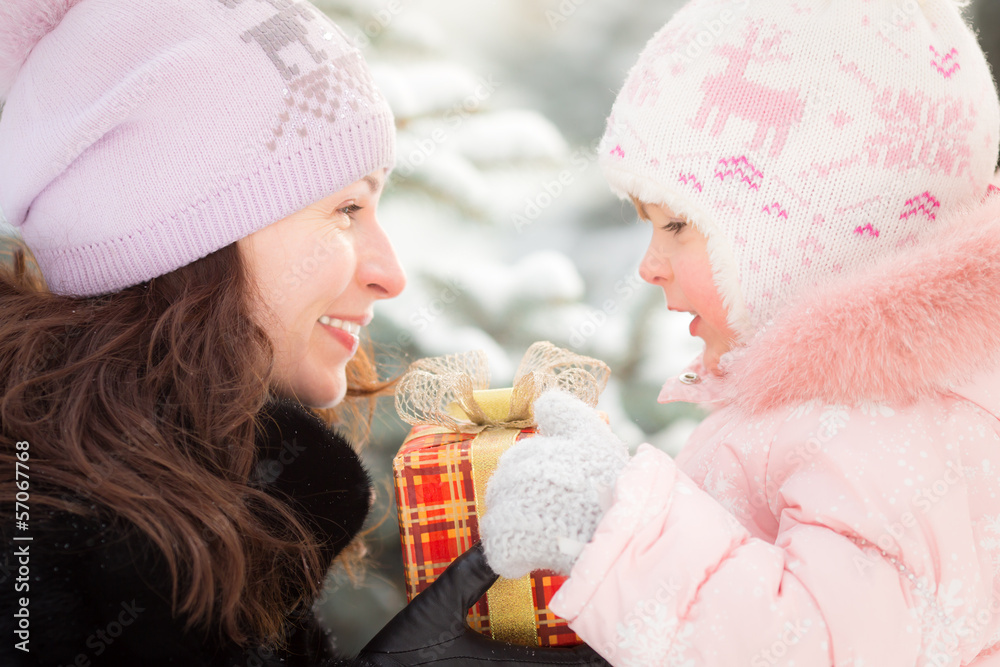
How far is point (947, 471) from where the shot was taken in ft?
2.57

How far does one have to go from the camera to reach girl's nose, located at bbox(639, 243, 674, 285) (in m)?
1.07

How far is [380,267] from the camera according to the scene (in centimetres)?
111

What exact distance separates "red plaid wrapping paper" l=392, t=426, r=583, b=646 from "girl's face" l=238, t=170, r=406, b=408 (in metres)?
0.27

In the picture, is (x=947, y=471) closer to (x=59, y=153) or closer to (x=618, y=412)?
(x=618, y=412)

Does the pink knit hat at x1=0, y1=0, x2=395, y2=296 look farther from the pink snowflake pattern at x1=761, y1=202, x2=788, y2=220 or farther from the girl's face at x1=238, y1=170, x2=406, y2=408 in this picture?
the pink snowflake pattern at x1=761, y1=202, x2=788, y2=220

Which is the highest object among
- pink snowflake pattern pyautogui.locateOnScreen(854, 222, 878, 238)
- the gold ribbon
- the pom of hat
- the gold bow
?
the pom of hat

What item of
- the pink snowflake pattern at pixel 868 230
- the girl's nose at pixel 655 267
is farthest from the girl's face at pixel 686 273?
the pink snowflake pattern at pixel 868 230

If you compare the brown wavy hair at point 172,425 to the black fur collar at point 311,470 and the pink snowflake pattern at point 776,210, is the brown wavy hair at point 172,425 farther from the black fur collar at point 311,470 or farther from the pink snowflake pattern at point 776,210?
the pink snowflake pattern at point 776,210

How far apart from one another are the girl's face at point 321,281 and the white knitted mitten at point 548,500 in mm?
419

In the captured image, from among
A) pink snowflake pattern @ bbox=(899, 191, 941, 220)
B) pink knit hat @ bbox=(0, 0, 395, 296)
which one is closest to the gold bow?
pink knit hat @ bbox=(0, 0, 395, 296)

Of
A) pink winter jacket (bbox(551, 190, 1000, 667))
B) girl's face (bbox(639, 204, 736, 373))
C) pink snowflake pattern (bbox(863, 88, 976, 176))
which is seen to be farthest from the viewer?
girl's face (bbox(639, 204, 736, 373))

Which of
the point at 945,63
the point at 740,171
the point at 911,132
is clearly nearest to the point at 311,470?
the point at 740,171

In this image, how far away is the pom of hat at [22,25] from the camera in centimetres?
99

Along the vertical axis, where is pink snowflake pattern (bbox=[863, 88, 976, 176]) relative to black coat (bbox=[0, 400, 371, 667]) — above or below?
above
